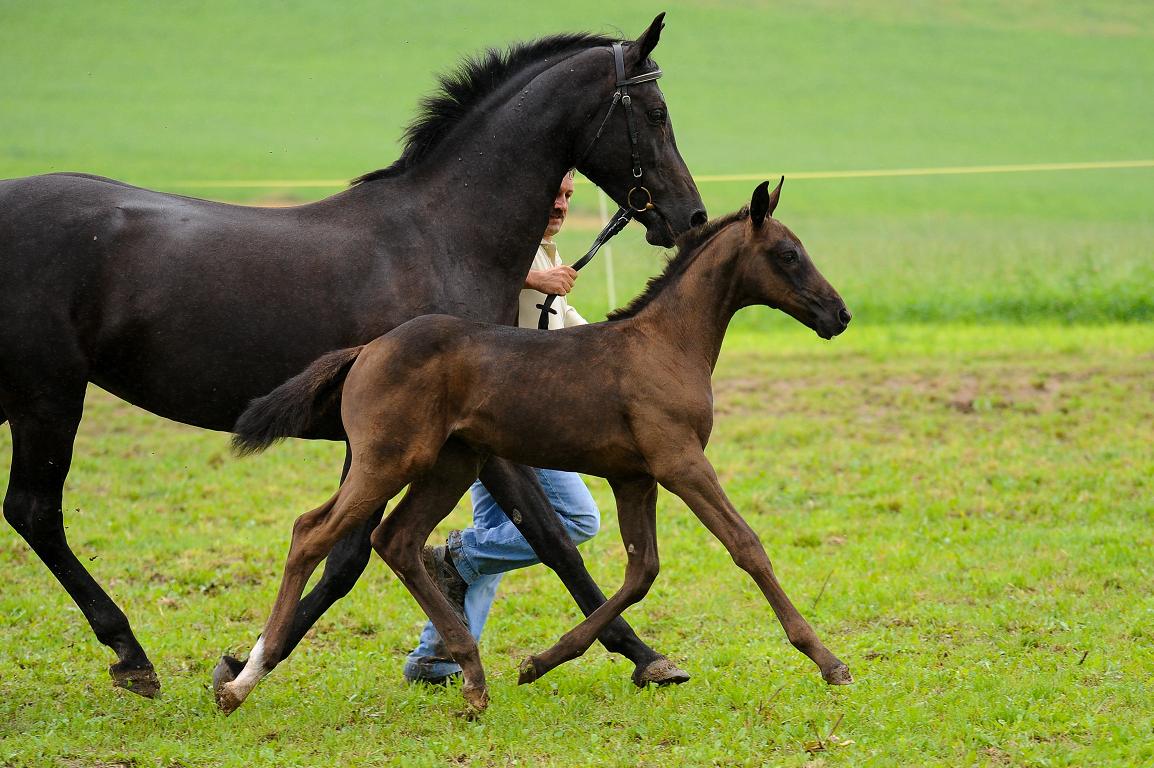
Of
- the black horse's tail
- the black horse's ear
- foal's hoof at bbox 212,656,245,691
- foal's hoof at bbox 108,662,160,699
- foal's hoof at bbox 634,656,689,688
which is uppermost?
the black horse's ear

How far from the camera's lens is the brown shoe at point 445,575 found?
5.40 m

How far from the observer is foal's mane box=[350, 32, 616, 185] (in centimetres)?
515

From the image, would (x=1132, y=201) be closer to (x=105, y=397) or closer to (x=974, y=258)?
(x=974, y=258)

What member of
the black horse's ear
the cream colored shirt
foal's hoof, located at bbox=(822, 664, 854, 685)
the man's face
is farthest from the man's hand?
foal's hoof, located at bbox=(822, 664, 854, 685)

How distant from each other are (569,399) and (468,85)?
1487 mm

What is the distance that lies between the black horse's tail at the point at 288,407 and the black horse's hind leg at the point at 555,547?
72 centimetres

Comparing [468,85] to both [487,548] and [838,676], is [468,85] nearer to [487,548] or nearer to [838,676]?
[487,548]

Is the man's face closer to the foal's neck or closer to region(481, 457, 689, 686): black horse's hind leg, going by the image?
the foal's neck

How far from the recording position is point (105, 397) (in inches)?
479

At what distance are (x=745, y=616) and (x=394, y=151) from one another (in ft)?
88.3

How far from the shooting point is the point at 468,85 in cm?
520

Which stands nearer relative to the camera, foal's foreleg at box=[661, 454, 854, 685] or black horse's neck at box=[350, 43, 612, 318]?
foal's foreleg at box=[661, 454, 854, 685]

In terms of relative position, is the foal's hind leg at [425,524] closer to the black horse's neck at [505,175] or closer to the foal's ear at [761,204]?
the black horse's neck at [505,175]

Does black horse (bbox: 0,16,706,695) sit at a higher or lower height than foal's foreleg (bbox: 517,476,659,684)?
higher
